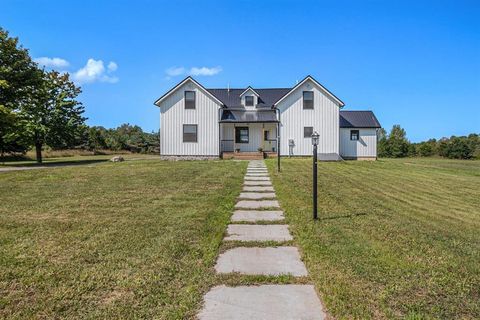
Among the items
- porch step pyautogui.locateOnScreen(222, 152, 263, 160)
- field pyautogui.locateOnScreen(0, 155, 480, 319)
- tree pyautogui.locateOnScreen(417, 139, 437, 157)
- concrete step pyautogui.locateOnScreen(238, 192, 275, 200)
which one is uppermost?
tree pyautogui.locateOnScreen(417, 139, 437, 157)

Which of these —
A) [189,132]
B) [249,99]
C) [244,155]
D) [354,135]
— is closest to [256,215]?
[244,155]

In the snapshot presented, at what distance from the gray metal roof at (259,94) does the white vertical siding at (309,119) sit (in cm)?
237

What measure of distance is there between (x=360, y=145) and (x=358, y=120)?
6.92ft

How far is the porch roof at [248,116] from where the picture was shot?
23.5m

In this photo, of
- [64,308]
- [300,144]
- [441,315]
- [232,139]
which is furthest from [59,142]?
[441,315]

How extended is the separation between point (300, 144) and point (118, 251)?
2099 centimetres

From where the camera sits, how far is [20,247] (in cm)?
405

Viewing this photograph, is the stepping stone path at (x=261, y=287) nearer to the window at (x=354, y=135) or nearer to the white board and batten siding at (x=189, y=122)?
the white board and batten siding at (x=189, y=122)

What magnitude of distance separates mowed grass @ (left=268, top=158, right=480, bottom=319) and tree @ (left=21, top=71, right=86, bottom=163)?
74.1ft

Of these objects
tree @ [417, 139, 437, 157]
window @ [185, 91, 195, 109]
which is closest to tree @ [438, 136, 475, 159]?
tree @ [417, 139, 437, 157]

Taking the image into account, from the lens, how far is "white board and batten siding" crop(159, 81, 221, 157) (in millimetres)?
23250

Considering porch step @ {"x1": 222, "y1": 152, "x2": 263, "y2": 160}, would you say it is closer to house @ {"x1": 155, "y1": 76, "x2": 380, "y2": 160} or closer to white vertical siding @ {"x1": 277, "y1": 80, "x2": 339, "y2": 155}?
house @ {"x1": 155, "y1": 76, "x2": 380, "y2": 160}

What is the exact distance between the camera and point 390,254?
3.84 meters

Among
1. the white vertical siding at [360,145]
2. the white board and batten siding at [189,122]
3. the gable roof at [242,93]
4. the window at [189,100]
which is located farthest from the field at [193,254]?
the white vertical siding at [360,145]
